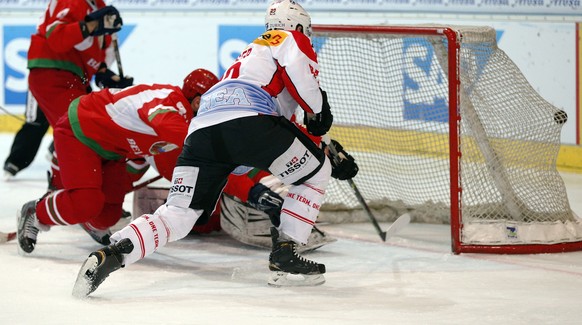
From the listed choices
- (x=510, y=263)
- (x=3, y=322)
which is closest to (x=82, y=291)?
(x=3, y=322)

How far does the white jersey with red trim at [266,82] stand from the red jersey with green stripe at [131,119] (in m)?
0.31

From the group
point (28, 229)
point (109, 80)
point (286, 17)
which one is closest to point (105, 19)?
point (109, 80)

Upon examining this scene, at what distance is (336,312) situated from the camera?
339cm

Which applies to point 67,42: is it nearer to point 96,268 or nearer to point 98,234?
point 98,234

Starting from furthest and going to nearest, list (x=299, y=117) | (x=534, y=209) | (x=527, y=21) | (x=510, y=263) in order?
1. (x=527, y=21)
2. (x=299, y=117)
3. (x=534, y=209)
4. (x=510, y=263)

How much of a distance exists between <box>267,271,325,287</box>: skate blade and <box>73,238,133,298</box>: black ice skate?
1.70 ft

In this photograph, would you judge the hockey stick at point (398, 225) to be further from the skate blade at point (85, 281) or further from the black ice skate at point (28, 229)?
the skate blade at point (85, 281)

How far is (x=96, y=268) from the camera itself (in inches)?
138

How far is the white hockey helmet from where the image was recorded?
3822 millimetres

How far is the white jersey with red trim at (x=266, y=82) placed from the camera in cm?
365

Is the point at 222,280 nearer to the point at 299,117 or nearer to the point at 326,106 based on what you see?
the point at 326,106

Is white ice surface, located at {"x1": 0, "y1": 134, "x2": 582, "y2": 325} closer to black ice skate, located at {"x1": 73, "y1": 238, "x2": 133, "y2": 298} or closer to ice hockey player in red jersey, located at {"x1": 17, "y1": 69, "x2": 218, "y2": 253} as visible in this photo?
black ice skate, located at {"x1": 73, "y1": 238, "x2": 133, "y2": 298}

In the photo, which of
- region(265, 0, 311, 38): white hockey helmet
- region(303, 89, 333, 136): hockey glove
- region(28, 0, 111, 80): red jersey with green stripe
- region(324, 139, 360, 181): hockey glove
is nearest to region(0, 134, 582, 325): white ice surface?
region(324, 139, 360, 181): hockey glove

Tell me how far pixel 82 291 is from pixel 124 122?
823mm
